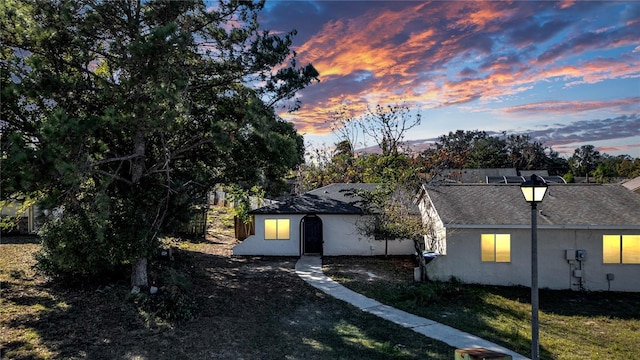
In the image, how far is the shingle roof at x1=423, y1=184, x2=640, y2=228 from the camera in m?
14.4

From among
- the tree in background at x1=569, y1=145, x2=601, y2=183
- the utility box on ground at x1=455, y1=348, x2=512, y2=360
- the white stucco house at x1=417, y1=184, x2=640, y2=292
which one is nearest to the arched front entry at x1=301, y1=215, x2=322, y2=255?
the white stucco house at x1=417, y1=184, x2=640, y2=292

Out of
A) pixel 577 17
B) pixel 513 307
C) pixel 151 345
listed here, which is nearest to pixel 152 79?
pixel 151 345

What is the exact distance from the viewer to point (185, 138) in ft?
40.6

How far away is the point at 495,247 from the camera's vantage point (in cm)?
1478

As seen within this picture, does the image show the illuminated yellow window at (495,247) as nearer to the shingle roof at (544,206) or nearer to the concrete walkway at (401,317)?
the shingle roof at (544,206)

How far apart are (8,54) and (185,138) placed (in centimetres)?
488

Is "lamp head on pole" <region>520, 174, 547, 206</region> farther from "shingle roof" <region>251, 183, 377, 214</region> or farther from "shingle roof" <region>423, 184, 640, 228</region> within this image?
"shingle roof" <region>251, 183, 377, 214</region>

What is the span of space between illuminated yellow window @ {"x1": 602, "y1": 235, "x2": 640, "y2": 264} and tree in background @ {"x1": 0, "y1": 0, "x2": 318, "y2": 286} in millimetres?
12764

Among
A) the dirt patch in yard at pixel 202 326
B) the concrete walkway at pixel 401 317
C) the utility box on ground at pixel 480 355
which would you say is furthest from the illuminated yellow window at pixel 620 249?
the utility box on ground at pixel 480 355

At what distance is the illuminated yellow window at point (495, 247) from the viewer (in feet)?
48.3

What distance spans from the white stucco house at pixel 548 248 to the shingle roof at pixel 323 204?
18.6 ft

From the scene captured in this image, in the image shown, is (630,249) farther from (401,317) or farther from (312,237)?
(312,237)

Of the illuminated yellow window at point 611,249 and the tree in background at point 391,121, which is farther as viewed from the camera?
the tree in background at point 391,121

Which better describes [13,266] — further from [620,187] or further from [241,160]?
[620,187]
